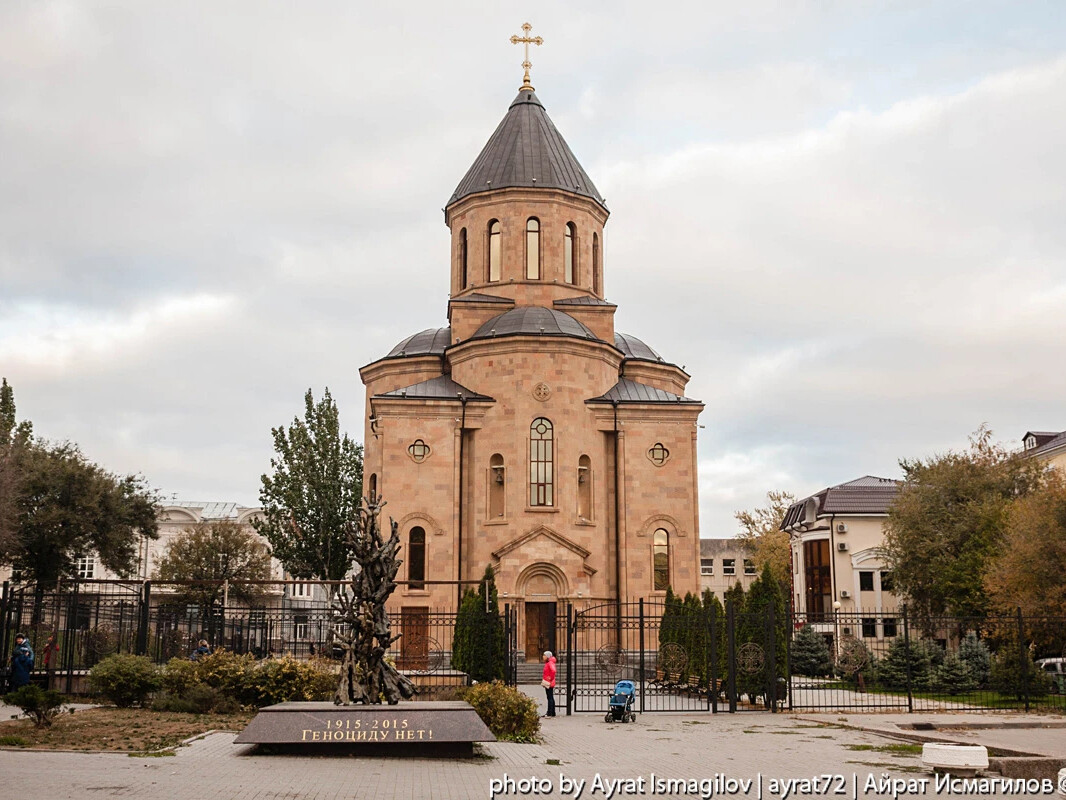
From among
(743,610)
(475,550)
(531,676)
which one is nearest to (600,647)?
(531,676)

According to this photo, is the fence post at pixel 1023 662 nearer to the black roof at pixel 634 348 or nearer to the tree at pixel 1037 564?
the tree at pixel 1037 564

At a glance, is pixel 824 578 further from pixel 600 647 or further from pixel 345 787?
pixel 345 787

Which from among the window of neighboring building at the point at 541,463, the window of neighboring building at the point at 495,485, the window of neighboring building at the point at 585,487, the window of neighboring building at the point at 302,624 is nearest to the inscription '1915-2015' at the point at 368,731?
the window of neighboring building at the point at 302,624

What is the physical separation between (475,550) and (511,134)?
16.2 m

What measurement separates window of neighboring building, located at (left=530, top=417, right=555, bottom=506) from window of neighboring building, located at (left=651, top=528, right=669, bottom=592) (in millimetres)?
3873

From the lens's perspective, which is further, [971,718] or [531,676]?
[531,676]

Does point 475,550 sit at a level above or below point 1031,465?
below

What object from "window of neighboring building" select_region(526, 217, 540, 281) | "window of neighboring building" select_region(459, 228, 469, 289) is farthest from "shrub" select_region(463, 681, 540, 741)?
"window of neighboring building" select_region(459, 228, 469, 289)

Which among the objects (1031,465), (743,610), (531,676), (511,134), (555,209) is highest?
(511,134)

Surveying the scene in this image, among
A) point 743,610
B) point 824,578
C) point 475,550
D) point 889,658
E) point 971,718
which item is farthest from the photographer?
point 824,578

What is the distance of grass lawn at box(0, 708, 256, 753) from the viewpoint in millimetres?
12844

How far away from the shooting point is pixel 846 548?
47406 mm

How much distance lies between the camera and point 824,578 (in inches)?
1919

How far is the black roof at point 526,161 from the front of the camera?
1459 inches
